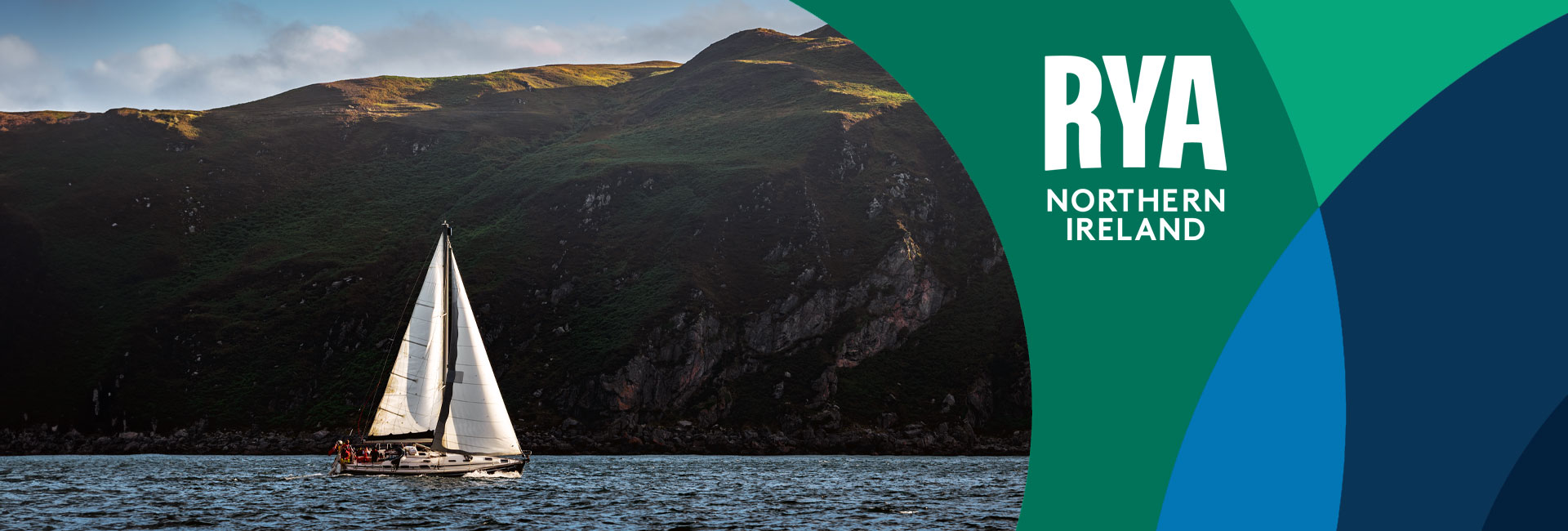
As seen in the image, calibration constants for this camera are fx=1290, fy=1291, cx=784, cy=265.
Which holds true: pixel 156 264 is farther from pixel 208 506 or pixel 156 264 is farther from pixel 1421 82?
pixel 1421 82

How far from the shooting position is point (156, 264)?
151625 mm

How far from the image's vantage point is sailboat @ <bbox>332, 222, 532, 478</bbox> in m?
63.7

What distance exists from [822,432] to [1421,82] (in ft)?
351

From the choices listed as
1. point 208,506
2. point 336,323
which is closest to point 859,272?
point 336,323

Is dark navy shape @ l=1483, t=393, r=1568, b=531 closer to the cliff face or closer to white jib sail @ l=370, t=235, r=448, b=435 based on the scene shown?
white jib sail @ l=370, t=235, r=448, b=435

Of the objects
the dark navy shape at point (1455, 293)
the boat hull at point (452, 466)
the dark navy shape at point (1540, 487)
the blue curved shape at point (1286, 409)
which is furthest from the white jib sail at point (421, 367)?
the dark navy shape at point (1540, 487)

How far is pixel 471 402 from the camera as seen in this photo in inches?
2542

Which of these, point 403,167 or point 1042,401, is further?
point 403,167

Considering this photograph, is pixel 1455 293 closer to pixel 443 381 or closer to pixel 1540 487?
pixel 1540 487

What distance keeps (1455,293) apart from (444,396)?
55.5 metres

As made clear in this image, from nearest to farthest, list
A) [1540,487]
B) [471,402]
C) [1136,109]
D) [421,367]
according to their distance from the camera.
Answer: [1540,487], [1136,109], [421,367], [471,402]

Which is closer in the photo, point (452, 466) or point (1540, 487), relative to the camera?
point (1540, 487)

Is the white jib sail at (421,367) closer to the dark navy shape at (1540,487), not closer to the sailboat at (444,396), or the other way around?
the sailboat at (444,396)

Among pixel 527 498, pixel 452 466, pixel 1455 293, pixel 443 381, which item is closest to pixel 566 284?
pixel 452 466
